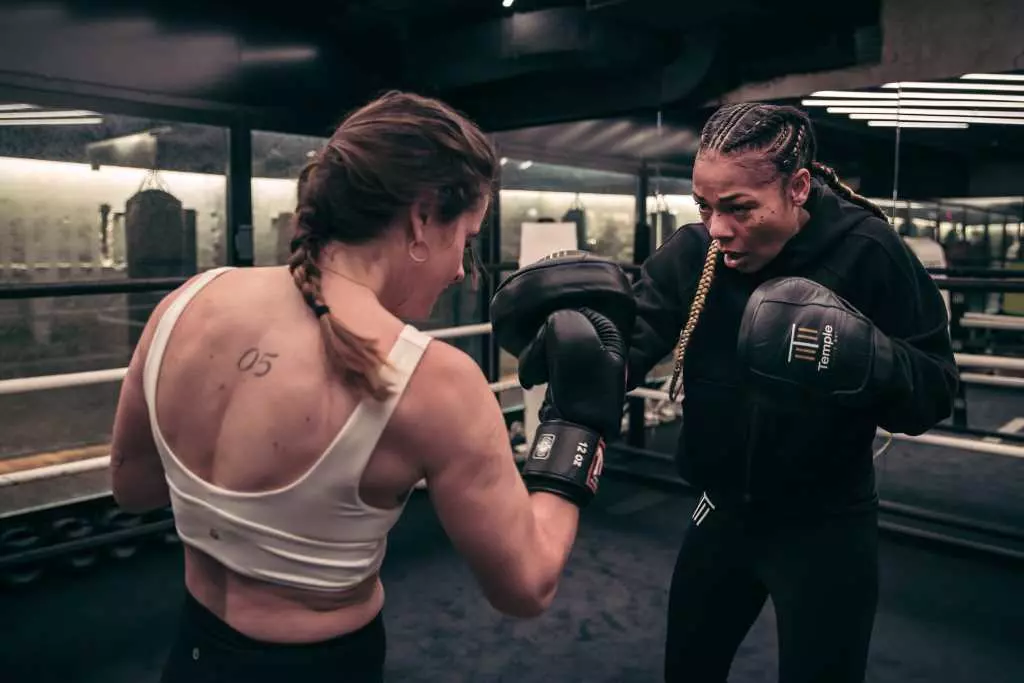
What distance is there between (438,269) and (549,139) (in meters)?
4.03

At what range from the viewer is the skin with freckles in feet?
4.26

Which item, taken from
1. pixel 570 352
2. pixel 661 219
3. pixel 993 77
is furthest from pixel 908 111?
pixel 570 352

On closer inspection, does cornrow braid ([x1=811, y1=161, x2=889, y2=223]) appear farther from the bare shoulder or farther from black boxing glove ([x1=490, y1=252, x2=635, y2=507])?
the bare shoulder

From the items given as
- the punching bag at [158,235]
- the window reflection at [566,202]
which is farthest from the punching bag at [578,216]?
the punching bag at [158,235]

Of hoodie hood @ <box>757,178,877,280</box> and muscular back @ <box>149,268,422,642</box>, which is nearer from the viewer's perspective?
muscular back @ <box>149,268,422,642</box>

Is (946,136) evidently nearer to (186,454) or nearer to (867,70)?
(867,70)

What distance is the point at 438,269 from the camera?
0.86 metres

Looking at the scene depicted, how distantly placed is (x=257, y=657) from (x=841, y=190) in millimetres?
1204

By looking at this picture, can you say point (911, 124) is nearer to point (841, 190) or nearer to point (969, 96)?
point (969, 96)

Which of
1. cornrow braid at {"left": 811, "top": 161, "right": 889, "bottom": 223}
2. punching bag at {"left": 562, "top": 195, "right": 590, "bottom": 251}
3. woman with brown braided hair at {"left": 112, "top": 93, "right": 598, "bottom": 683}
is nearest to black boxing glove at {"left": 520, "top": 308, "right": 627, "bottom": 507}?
woman with brown braided hair at {"left": 112, "top": 93, "right": 598, "bottom": 683}

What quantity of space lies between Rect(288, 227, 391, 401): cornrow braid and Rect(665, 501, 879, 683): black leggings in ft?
2.79

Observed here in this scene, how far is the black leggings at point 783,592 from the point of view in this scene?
1.29m

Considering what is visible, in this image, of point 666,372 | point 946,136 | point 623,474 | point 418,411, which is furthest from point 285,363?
point 666,372

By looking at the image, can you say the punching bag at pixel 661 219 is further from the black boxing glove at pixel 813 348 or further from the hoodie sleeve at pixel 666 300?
the black boxing glove at pixel 813 348
